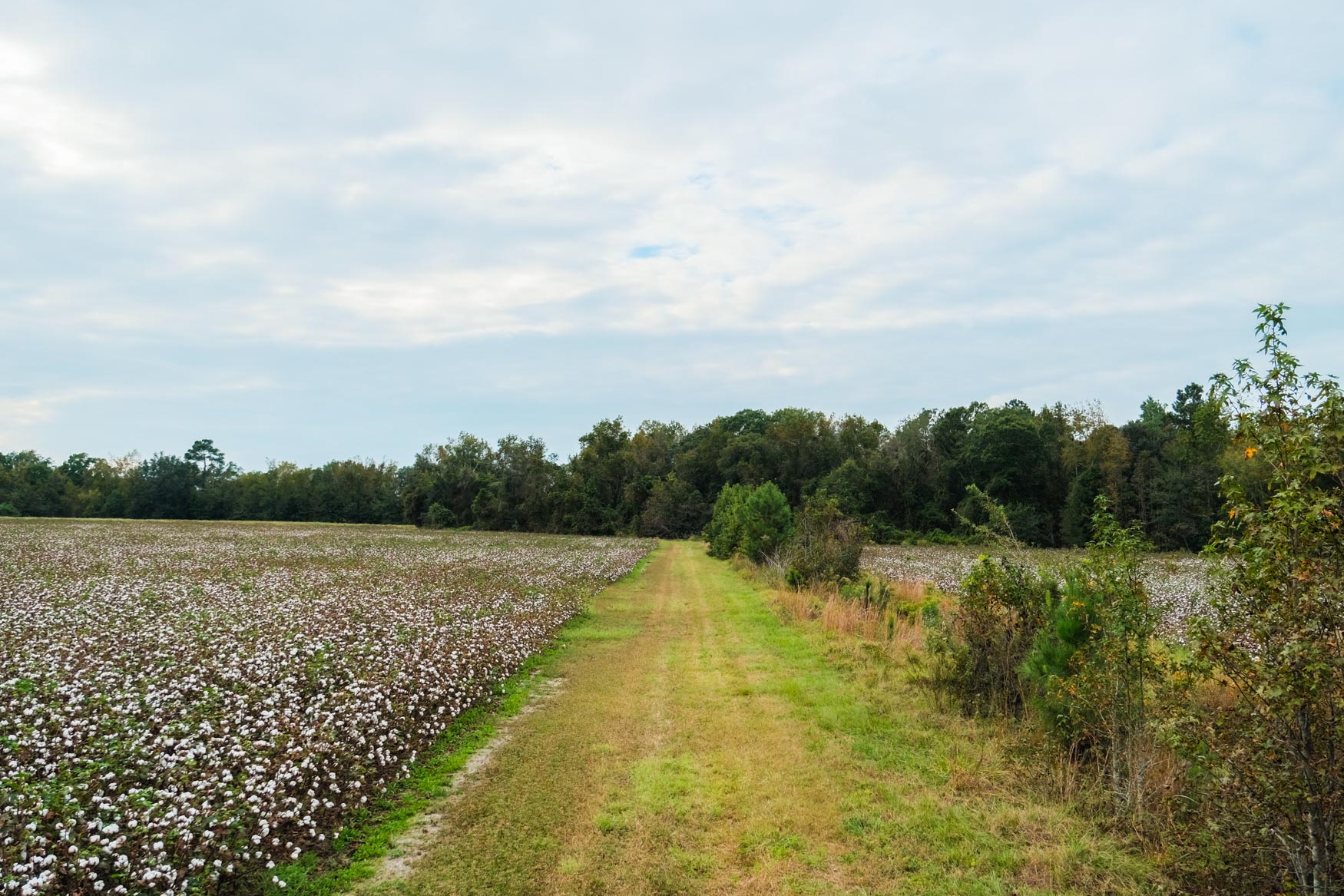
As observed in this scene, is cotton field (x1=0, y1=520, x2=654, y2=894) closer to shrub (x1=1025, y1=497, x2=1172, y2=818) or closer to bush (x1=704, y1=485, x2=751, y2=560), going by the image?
shrub (x1=1025, y1=497, x2=1172, y2=818)

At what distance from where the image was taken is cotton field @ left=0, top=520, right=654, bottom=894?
5.28 m

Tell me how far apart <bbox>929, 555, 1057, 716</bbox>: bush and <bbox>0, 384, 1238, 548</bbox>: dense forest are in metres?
51.7

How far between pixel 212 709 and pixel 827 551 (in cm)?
1819

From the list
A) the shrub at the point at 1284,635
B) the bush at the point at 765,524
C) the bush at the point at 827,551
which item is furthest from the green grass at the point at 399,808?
the bush at the point at 765,524

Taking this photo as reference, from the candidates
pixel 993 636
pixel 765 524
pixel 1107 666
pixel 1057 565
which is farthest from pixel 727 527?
pixel 1107 666

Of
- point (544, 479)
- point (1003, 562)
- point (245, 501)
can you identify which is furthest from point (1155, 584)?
point (245, 501)

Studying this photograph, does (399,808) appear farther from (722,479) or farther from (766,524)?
(722,479)

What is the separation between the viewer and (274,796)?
20.7 ft

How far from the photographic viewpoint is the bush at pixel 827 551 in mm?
22844

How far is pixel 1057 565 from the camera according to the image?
8672mm

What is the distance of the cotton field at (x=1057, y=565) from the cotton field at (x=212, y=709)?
7276 mm

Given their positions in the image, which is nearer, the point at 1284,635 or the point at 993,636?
the point at 1284,635

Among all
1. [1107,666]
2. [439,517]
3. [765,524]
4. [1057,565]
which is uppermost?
[1057,565]

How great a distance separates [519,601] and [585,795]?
1276cm
